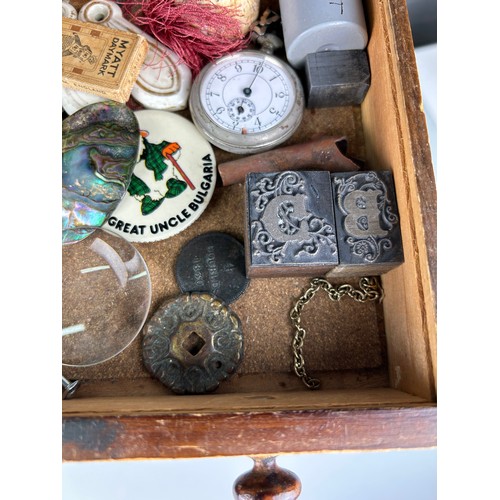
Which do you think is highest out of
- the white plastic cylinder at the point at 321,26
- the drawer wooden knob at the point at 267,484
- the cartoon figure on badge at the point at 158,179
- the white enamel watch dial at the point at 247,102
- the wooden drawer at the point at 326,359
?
the white plastic cylinder at the point at 321,26

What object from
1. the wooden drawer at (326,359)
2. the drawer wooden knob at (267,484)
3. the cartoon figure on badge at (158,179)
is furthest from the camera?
the cartoon figure on badge at (158,179)

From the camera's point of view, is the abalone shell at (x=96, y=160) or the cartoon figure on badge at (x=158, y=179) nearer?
the abalone shell at (x=96, y=160)

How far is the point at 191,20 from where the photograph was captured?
104cm

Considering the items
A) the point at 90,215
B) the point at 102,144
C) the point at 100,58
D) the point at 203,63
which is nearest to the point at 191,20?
the point at 203,63

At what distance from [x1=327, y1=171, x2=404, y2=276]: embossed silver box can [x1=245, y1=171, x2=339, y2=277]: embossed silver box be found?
0.06 ft

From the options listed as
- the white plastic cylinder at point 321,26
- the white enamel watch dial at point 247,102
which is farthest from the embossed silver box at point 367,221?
the white plastic cylinder at point 321,26

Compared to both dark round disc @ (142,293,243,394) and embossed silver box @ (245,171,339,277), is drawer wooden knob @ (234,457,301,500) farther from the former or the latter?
embossed silver box @ (245,171,339,277)

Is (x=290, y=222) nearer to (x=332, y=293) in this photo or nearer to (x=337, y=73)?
(x=332, y=293)

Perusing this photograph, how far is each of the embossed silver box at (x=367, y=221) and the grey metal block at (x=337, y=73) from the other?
0.23 meters

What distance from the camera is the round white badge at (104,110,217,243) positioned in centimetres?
101

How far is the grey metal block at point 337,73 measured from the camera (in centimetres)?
104

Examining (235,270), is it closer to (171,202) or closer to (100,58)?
(171,202)

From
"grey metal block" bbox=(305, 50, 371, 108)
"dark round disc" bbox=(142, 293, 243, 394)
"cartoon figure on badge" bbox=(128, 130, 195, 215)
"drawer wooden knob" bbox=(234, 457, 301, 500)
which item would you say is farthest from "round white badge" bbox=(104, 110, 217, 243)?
"drawer wooden knob" bbox=(234, 457, 301, 500)

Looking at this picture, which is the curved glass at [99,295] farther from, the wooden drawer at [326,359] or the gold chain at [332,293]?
the gold chain at [332,293]
